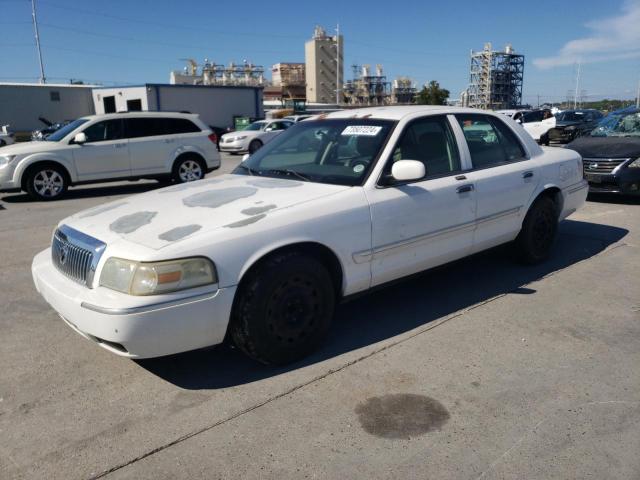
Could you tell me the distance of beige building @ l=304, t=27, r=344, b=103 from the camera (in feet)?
398

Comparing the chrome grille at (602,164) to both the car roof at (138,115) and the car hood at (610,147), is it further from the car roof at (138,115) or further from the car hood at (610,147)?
the car roof at (138,115)

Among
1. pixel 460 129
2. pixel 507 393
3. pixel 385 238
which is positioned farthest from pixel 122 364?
pixel 460 129

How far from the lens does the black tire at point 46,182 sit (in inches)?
400

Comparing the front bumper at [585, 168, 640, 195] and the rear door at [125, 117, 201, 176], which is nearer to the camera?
the front bumper at [585, 168, 640, 195]

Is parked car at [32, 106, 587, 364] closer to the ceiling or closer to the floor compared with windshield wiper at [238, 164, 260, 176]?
closer to the floor

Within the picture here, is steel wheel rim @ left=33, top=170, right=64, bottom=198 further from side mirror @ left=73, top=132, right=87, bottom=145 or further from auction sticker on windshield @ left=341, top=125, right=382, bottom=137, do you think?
auction sticker on windshield @ left=341, top=125, right=382, bottom=137

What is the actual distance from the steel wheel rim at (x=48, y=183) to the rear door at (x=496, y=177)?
337 inches

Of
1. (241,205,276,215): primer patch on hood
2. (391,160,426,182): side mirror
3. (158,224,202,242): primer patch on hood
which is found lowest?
(158,224,202,242): primer patch on hood

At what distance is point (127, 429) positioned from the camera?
282cm

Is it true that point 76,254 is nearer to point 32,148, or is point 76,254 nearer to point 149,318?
point 149,318

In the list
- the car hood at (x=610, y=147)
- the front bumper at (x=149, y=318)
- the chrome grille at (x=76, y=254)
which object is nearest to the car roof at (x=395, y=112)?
the front bumper at (x=149, y=318)

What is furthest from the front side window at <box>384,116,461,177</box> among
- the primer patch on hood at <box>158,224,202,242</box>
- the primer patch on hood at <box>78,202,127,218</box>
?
the primer patch on hood at <box>78,202,127,218</box>

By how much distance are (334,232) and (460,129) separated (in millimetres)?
1731

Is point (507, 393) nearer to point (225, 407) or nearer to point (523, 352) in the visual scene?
point (523, 352)
